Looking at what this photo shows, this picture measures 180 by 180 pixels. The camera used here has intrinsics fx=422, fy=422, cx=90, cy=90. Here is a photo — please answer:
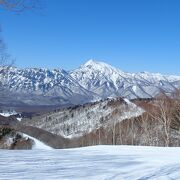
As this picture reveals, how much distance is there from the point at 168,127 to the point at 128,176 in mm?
33039

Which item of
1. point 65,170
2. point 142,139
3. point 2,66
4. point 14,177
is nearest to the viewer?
point 14,177

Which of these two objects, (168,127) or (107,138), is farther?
(107,138)

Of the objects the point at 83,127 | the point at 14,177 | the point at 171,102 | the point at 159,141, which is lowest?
the point at 14,177

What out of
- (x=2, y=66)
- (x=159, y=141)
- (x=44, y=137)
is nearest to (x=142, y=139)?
(x=159, y=141)

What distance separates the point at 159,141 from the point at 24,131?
12283 cm

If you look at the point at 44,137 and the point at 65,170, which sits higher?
the point at 44,137

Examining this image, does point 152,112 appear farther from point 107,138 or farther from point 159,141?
point 107,138

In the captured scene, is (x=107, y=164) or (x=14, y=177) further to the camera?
(x=107, y=164)

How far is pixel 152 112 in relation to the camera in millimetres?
46312

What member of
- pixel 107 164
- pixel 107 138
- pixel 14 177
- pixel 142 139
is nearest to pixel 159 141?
pixel 142 139

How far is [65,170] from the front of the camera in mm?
10672

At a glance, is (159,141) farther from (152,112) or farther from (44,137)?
(44,137)

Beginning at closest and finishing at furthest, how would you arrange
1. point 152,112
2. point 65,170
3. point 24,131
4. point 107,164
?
point 65,170
point 107,164
point 152,112
point 24,131

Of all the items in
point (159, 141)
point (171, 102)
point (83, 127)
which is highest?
point (83, 127)
